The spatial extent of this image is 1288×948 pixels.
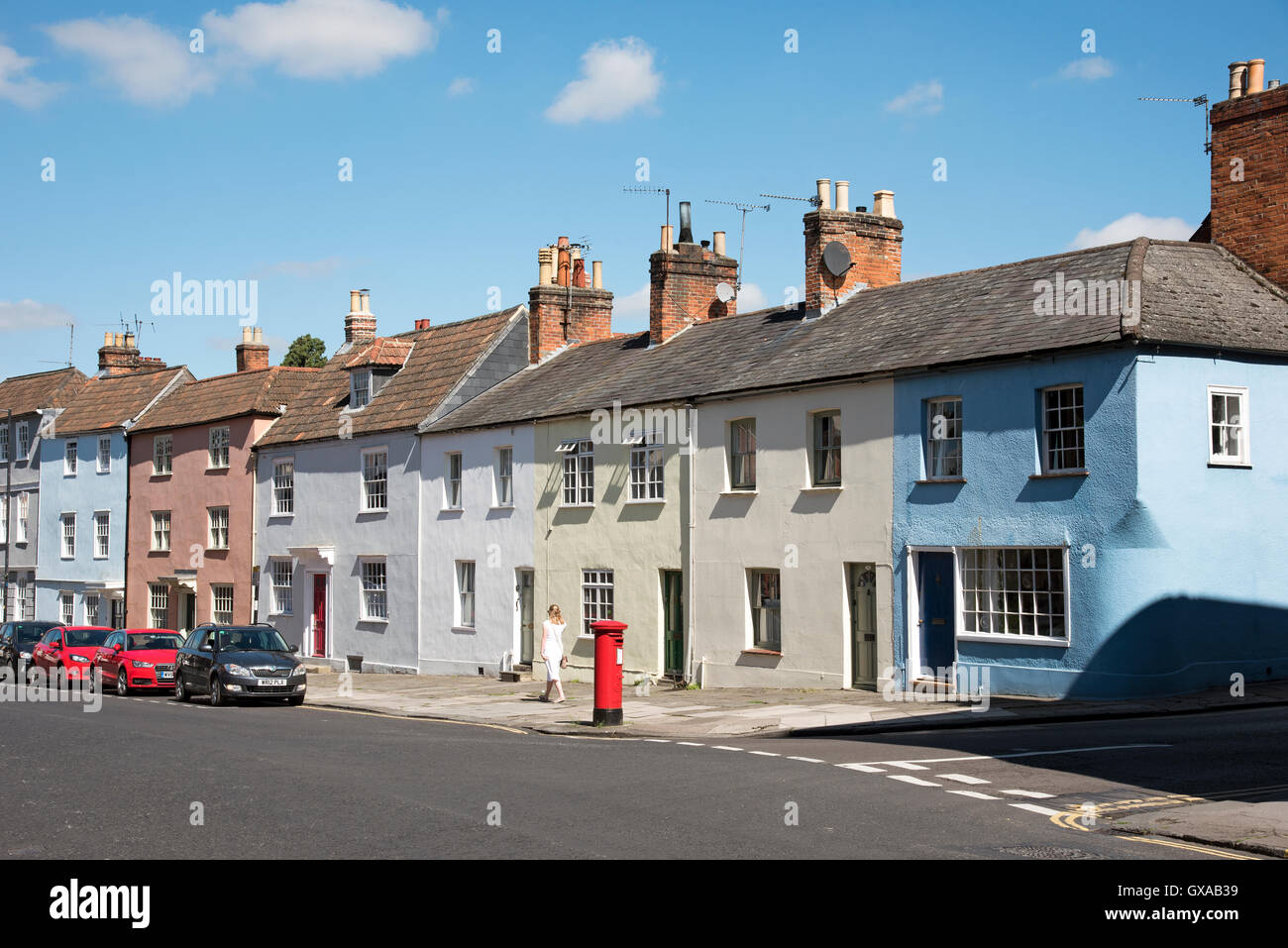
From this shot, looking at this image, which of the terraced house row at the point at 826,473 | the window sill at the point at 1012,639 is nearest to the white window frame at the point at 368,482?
the terraced house row at the point at 826,473

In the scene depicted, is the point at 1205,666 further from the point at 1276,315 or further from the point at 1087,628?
the point at 1276,315

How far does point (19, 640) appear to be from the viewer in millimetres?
37219

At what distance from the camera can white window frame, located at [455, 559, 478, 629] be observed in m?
34.5

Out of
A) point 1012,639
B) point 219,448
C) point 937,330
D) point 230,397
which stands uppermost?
point 230,397

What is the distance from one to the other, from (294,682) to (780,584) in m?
9.83

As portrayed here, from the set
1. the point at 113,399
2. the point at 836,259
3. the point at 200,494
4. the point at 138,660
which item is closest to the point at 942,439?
the point at 836,259

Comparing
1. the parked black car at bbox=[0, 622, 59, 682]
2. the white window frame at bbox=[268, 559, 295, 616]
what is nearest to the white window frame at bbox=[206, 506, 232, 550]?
the white window frame at bbox=[268, 559, 295, 616]

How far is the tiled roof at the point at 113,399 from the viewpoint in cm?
4972

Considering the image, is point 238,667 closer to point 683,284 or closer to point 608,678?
point 608,678

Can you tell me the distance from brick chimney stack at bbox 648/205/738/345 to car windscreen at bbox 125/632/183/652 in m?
14.0

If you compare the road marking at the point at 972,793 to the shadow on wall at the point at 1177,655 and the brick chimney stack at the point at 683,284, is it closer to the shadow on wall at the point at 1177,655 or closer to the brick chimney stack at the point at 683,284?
the shadow on wall at the point at 1177,655

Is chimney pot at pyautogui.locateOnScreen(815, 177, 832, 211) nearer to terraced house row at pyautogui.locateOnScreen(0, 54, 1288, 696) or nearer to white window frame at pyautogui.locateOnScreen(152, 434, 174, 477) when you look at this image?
terraced house row at pyautogui.locateOnScreen(0, 54, 1288, 696)

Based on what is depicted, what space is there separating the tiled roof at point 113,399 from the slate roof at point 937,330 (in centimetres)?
2110

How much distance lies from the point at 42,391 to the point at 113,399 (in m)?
5.65
